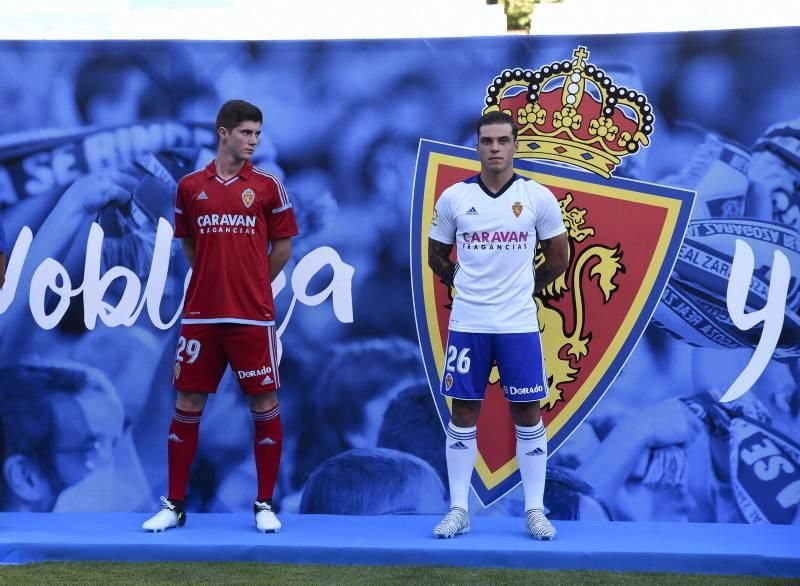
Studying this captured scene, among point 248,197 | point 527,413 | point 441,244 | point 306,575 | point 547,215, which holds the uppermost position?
point 248,197

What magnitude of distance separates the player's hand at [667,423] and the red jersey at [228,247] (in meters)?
1.60

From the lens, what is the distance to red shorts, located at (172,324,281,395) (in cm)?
438

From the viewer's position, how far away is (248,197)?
437 cm

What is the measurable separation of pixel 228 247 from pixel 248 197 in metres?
0.21

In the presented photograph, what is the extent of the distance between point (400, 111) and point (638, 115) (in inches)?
39.3

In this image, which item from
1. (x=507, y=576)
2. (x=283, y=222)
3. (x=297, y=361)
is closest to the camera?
(x=507, y=576)

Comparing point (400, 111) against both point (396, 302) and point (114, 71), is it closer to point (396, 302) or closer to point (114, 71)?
point (396, 302)

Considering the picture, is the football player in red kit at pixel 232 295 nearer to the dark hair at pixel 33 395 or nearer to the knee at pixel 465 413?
the dark hair at pixel 33 395

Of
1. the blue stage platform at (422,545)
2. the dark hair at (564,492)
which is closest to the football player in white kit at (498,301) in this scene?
the blue stage platform at (422,545)

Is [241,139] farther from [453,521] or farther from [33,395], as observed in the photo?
[453,521]

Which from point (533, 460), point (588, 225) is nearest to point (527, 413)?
point (533, 460)

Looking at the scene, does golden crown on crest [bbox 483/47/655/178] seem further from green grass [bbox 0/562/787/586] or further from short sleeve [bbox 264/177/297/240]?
green grass [bbox 0/562/787/586]

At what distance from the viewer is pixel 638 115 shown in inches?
182

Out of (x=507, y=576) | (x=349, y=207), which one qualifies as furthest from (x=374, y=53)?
(x=507, y=576)
